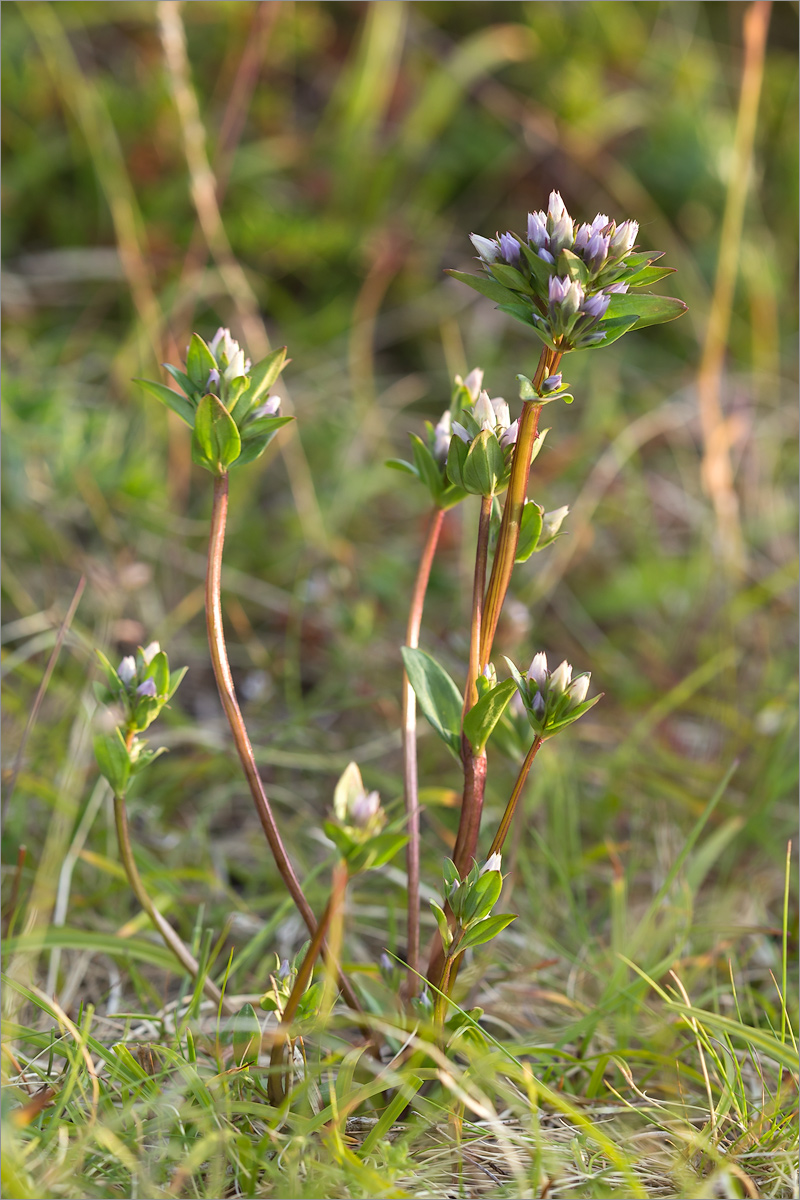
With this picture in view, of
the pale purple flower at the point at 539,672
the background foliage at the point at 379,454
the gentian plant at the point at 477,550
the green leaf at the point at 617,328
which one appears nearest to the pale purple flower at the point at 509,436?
the gentian plant at the point at 477,550

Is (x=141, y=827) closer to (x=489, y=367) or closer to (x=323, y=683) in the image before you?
(x=323, y=683)

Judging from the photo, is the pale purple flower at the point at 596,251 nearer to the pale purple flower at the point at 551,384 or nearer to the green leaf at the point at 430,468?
the pale purple flower at the point at 551,384

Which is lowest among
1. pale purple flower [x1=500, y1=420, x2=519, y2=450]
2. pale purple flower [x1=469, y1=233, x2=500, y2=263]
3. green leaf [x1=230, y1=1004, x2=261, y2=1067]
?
green leaf [x1=230, y1=1004, x2=261, y2=1067]

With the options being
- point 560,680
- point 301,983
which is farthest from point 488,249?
point 301,983

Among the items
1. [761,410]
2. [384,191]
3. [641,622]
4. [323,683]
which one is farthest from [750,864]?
[384,191]

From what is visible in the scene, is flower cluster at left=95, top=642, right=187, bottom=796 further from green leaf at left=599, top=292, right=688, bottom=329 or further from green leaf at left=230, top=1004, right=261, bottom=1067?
green leaf at left=599, top=292, right=688, bottom=329

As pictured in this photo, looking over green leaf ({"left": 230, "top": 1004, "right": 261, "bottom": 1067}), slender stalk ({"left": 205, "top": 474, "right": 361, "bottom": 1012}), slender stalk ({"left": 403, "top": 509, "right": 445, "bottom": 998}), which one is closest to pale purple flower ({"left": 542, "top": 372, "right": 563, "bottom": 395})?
slender stalk ({"left": 403, "top": 509, "right": 445, "bottom": 998})

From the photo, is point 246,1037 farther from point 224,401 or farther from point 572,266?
point 572,266
